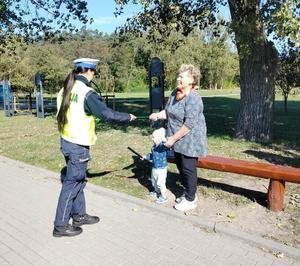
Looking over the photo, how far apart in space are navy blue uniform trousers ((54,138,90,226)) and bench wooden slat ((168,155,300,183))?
69.5 inches

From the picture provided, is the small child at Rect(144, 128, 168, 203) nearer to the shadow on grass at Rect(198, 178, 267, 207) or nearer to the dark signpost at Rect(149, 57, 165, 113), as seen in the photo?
the shadow on grass at Rect(198, 178, 267, 207)

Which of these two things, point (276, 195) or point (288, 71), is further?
point (288, 71)

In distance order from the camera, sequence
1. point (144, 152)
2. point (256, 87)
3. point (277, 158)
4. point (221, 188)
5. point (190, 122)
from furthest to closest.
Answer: point (256, 87) → point (144, 152) → point (277, 158) → point (221, 188) → point (190, 122)

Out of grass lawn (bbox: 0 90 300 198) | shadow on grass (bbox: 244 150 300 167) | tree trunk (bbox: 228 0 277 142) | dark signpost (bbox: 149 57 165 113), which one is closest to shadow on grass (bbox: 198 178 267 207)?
grass lawn (bbox: 0 90 300 198)

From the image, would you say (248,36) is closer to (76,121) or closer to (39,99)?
(76,121)

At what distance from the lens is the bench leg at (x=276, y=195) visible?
204 inches

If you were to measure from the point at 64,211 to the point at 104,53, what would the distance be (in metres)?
60.6

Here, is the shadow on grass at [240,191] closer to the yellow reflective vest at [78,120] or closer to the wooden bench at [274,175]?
the wooden bench at [274,175]

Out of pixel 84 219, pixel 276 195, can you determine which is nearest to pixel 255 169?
pixel 276 195

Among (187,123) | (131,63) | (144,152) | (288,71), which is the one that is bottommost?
(144,152)

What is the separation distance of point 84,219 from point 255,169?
7.18ft

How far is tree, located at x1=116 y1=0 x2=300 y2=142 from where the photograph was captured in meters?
8.73

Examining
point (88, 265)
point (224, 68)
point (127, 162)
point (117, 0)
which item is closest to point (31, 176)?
point (127, 162)

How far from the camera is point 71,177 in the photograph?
4.63 meters
